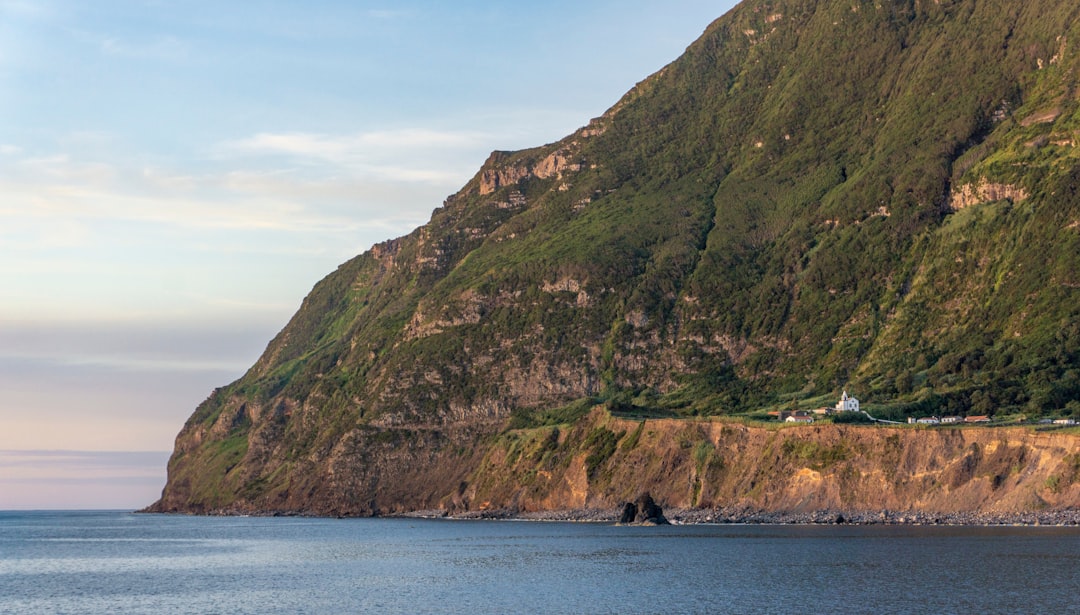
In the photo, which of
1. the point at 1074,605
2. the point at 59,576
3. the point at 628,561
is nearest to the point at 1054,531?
the point at 628,561

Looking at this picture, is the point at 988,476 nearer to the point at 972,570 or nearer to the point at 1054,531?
the point at 1054,531

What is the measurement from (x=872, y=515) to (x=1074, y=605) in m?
101

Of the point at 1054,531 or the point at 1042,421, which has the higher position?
the point at 1042,421

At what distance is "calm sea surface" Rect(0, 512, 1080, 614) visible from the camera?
98.6 meters

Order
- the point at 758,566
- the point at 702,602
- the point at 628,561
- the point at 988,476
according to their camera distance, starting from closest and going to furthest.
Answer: the point at 702,602, the point at 758,566, the point at 628,561, the point at 988,476

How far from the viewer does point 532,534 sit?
636 feet

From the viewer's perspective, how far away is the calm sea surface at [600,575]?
98562 millimetres

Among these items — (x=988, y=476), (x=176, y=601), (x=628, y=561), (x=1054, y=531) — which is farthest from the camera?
(x=988, y=476)

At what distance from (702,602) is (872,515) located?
9586cm

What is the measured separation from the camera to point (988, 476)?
17788cm

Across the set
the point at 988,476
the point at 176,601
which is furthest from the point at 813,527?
the point at 176,601

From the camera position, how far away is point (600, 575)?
12088 centimetres

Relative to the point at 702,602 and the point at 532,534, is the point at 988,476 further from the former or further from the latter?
the point at 702,602

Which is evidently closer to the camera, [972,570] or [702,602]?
[702,602]
